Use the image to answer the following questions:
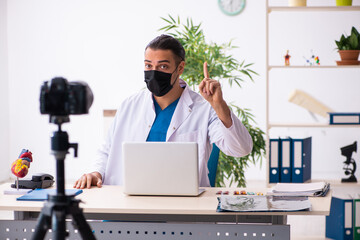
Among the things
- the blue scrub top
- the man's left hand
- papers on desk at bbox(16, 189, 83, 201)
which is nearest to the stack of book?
the blue scrub top

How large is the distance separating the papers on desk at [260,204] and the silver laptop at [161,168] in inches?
6.5

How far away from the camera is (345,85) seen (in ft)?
19.0

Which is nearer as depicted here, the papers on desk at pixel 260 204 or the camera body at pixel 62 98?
the camera body at pixel 62 98

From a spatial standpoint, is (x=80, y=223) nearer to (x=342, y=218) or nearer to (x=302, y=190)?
(x=302, y=190)

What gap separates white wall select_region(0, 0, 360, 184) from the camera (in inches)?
232

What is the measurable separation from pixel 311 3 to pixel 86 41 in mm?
2747

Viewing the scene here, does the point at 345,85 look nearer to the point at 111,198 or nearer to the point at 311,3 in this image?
the point at 311,3

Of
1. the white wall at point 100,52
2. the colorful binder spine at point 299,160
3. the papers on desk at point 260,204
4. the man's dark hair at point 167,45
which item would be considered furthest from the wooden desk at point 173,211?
the white wall at point 100,52

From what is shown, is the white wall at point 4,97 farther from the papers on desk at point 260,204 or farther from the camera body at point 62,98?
the camera body at point 62,98

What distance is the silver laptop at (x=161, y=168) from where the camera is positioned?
6.28 feet

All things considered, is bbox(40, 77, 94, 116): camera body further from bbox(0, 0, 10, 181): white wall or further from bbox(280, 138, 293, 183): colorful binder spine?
bbox(0, 0, 10, 181): white wall

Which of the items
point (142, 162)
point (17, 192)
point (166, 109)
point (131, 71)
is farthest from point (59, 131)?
point (131, 71)

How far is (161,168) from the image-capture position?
1938 mm

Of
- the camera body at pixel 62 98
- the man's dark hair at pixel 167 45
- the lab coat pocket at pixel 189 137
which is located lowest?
the lab coat pocket at pixel 189 137
